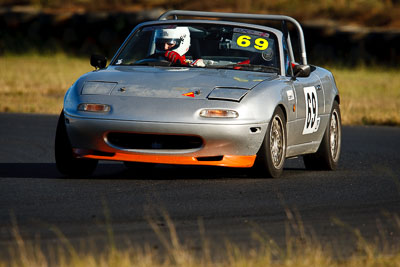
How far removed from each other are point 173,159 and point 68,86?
14465 mm

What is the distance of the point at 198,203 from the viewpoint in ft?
24.8

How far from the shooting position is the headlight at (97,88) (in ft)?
29.1

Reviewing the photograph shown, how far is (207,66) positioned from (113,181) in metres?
1.49

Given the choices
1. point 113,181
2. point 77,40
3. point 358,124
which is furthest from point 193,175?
point 77,40

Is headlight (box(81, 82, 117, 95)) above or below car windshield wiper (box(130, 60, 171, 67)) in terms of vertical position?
above

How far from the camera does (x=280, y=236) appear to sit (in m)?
6.13

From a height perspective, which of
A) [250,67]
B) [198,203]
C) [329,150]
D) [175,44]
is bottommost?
[329,150]

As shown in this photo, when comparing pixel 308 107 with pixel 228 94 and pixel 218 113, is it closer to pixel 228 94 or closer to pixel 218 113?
pixel 228 94

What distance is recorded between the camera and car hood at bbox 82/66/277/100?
8781 millimetres

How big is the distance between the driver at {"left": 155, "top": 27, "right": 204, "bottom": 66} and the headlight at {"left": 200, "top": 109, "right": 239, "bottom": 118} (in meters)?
1.38

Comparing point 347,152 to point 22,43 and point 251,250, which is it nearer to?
point 251,250

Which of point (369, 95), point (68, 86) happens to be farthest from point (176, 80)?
point (68, 86)

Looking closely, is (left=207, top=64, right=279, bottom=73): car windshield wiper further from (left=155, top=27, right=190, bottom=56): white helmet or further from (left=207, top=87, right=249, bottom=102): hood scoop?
(left=207, top=87, right=249, bottom=102): hood scoop

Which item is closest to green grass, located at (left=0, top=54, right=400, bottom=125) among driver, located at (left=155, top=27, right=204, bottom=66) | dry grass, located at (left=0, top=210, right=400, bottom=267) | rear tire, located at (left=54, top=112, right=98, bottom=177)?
driver, located at (left=155, top=27, right=204, bottom=66)
